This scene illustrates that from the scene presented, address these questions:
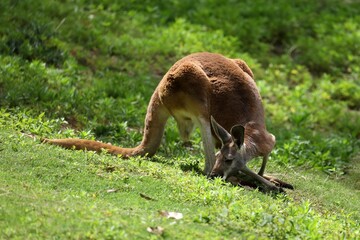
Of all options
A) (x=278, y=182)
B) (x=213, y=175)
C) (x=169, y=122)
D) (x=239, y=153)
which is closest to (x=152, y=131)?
(x=213, y=175)

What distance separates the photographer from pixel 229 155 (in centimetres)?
719

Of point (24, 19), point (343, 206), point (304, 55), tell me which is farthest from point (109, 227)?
point (304, 55)

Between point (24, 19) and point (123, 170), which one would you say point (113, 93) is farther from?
point (123, 170)

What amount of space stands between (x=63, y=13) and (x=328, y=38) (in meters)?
5.08

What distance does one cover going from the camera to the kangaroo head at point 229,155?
7.17 meters

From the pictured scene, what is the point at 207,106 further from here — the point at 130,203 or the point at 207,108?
the point at 130,203

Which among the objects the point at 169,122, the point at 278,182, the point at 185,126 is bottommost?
the point at 169,122

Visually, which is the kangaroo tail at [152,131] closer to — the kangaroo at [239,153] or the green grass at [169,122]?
the green grass at [169,122]

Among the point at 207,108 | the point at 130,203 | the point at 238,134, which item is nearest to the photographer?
the point at 130,203

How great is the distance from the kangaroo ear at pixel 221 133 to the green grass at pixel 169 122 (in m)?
0.44

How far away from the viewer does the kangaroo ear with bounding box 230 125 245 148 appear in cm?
700

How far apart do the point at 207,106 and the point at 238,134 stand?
63 centimetres

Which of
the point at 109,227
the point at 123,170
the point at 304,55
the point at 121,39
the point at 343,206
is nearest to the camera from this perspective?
the point at 109,227

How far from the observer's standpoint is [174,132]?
9.45 metres
